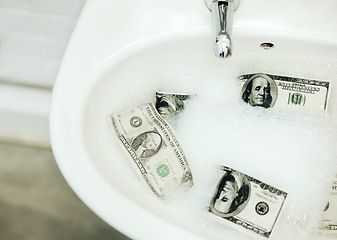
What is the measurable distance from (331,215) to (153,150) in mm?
316

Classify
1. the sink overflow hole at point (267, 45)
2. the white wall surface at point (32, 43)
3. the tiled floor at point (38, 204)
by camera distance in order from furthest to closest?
the tiled floor at point (38, 204)
the white wall surface at point (32, 43)
the sink overflow hole at point (267, 45)

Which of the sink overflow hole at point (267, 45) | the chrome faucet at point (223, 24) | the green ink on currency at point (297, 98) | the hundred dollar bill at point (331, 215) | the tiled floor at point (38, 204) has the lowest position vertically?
the tiled floor at point (38, 204)

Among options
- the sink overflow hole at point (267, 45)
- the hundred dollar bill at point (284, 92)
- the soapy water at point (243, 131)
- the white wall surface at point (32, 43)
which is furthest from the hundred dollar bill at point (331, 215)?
the white wall surface at point (32, 43)

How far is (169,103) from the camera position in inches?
31.2

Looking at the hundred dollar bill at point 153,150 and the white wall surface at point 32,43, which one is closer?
the hundred dollar bill at point 153,150

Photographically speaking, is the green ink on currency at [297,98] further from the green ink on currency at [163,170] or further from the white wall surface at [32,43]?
the white wall surface at [32,43]

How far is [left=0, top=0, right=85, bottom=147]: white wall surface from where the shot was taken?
44.2 inches

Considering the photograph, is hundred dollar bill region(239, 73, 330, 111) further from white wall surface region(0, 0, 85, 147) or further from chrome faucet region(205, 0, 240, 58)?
white wall surface region(0, 0, 85, 147)

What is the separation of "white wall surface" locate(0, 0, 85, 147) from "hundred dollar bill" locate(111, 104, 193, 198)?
408 millimetres

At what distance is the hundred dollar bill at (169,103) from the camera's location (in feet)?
2.58

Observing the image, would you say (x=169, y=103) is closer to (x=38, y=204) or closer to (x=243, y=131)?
(x=243, y=131)

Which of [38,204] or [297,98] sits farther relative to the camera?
[38,204]

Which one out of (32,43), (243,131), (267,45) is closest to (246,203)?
(243,131)

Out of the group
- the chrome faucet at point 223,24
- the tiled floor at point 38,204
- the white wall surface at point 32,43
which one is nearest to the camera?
the chrome faucet at point 223,24
